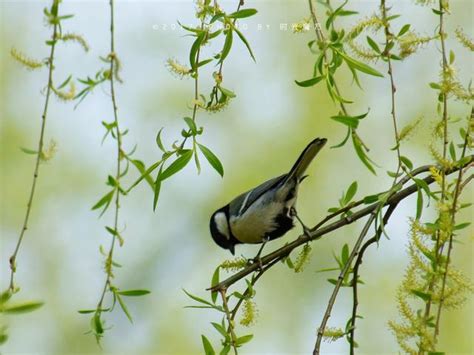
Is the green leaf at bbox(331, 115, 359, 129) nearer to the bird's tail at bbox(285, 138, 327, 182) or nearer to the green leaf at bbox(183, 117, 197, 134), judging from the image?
the green leaf at bbox(183, 117, 197, 134)

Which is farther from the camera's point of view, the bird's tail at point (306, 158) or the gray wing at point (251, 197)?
the gray wing at point (251, 197)

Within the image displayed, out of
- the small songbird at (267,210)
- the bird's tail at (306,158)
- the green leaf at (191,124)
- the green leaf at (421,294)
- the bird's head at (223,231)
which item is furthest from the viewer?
the bird's head at (223,231)

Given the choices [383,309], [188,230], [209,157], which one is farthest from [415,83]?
[209,157]

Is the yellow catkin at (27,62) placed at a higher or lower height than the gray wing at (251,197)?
lower

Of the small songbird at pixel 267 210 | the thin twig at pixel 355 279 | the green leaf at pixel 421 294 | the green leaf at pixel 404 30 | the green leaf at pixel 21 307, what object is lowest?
the green leaf at pixel 21 307

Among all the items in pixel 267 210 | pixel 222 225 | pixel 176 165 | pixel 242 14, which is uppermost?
pixel 222 225

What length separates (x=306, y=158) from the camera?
10.4ft

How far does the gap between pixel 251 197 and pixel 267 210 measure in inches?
7.3

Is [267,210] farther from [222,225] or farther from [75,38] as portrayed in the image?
[75,38]

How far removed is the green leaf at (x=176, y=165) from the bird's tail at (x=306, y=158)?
A: 4.46 feet

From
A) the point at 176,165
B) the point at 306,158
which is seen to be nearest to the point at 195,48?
the point at 176,165

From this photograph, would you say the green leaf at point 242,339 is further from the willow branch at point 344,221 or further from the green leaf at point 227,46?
the green leaf at point 227,46

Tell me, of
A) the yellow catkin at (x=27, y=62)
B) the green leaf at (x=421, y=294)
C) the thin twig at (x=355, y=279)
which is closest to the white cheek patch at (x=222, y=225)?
the thin twig at (x=355, y=279)

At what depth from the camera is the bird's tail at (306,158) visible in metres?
2.94
